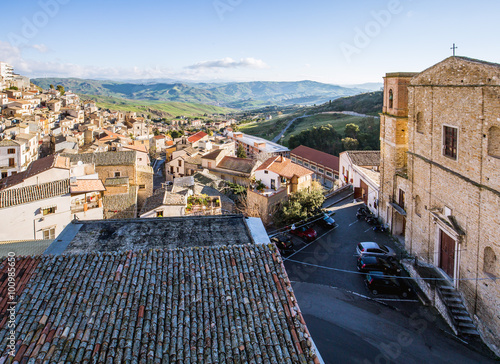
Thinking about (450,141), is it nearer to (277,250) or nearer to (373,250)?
(373,250)

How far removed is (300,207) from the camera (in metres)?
24.5

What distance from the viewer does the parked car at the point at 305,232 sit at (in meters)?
22.8

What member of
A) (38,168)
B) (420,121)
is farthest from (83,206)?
(420,121)

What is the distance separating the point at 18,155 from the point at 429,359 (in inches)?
1794

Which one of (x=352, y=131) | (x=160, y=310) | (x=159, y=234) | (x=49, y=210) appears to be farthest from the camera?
(x=352, y=131)

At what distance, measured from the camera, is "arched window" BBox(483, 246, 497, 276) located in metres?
12.8

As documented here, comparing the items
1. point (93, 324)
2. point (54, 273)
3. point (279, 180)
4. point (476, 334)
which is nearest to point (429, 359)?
point (476, 334)

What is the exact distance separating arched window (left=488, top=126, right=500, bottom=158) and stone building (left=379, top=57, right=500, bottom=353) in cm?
2

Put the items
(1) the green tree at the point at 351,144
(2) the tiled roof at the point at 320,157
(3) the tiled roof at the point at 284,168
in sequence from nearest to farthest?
(3) the tiled roof at the point at 284,168, (2) the tiled roof at the point at 320,157, (1) the green tree at the point at 351,144

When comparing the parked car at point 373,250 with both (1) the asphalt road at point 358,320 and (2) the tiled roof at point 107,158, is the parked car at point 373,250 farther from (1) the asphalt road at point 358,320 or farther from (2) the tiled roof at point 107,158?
(2) the tiled roof at point 107,158

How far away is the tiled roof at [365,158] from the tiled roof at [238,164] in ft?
50.5

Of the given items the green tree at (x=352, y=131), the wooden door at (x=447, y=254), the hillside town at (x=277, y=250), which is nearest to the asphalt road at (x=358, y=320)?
the hillside town at (x=277, y=250)

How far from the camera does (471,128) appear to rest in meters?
13.8

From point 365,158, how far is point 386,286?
1988cm
